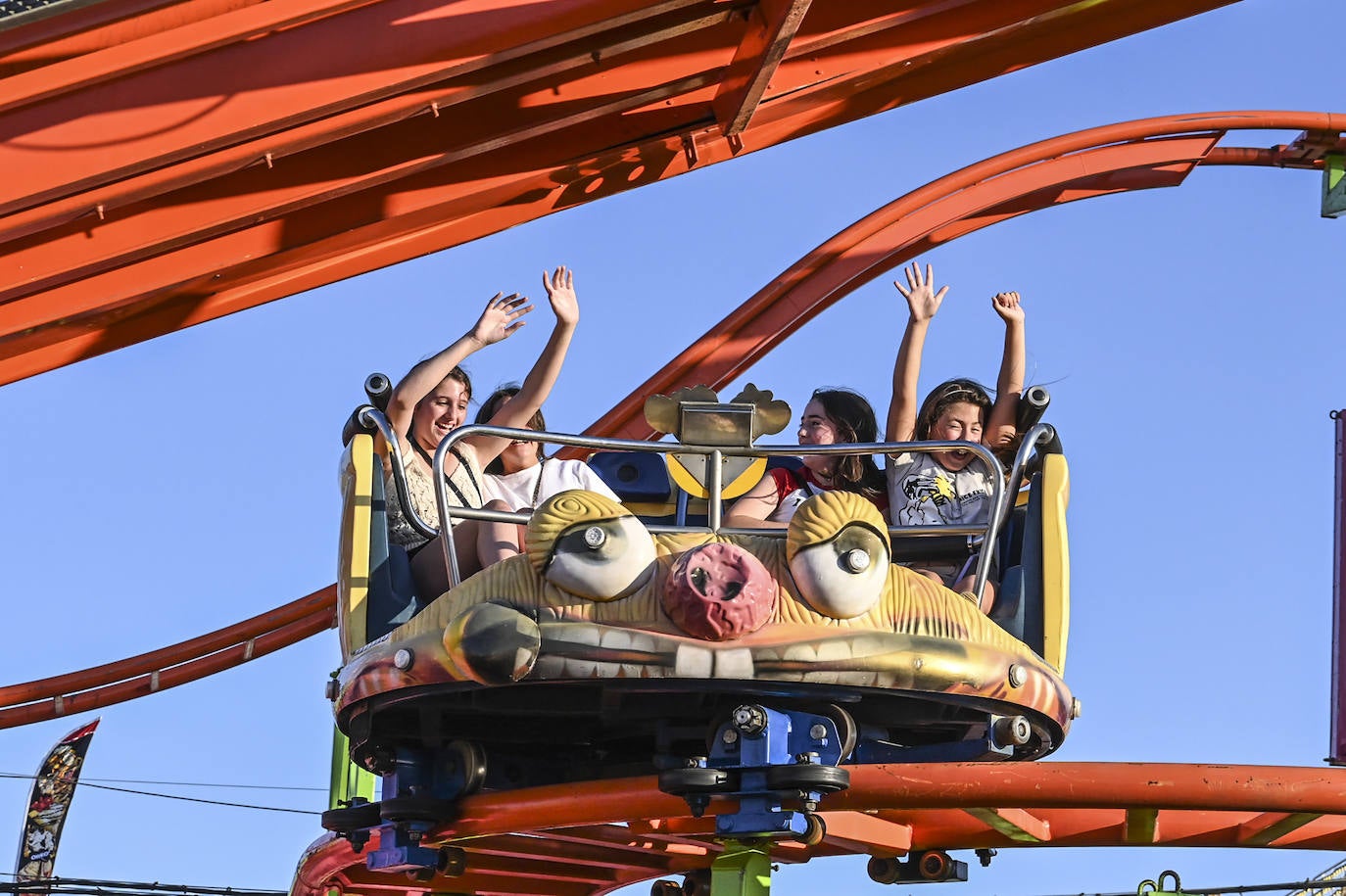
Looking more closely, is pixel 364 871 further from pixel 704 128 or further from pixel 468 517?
pixel 704 128

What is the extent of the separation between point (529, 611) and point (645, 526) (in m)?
0.36

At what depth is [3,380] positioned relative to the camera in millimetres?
6117

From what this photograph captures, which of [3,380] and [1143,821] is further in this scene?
[3,380]

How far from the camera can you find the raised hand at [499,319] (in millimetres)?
5496

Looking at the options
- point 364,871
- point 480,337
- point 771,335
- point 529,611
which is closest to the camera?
point 529,611

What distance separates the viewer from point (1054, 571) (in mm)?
5027

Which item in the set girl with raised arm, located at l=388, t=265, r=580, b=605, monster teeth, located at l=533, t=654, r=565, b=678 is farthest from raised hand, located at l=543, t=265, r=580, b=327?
monster teeth, located at l=533, t=654, r=565, b=678

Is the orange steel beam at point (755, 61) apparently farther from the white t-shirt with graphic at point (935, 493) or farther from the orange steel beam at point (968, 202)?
the orange steel beam at point (968, 202)

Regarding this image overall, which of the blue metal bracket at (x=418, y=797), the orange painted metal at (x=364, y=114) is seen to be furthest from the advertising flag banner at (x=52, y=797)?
the blue metal bracket at (x=418, y=797)

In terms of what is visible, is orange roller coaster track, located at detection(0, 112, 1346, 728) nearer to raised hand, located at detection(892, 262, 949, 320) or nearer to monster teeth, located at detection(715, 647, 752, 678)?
raised hand, located at detection(892, 262, 949, 320)

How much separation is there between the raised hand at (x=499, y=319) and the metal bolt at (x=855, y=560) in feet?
4.50

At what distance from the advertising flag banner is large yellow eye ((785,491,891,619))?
688 cm

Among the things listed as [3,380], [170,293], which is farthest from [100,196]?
[3,380]

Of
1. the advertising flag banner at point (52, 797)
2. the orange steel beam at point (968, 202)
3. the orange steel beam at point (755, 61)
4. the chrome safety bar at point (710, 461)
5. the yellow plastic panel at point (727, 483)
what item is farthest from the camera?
the advertising flag banner at point (52, 797)
